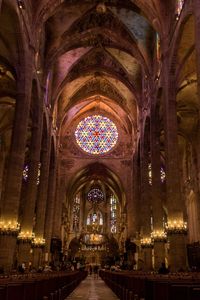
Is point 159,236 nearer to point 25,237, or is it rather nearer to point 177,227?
point 177,227

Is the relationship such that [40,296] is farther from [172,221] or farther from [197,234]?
[197,234]

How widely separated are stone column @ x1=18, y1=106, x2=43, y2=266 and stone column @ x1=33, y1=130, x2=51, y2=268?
3718 millimetres

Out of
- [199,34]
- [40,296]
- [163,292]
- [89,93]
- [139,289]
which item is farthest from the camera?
[89,93]

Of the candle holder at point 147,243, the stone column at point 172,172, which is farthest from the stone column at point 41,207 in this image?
the stone column at point 172,172

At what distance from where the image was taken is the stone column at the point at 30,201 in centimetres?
2053

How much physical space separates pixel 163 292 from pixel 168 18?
19942 millimetres

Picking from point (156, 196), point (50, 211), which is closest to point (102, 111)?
point (50, 211)

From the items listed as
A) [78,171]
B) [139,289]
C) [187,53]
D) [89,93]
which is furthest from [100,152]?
[139,289]

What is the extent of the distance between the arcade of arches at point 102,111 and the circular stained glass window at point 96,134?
14cm

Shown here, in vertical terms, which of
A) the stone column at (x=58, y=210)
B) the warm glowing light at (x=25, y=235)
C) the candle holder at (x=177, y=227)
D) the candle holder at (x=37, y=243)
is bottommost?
the candle holder at (x=37, y=243)

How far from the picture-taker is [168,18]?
21484 millimetres

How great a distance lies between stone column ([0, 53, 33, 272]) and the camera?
1689 cm

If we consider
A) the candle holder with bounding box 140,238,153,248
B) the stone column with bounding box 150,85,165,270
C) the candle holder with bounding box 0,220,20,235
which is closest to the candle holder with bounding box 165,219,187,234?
the stone column with bounding box 150,85,165,270

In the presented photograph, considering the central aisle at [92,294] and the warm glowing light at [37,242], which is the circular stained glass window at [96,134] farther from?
the central aisle at [92,294]
